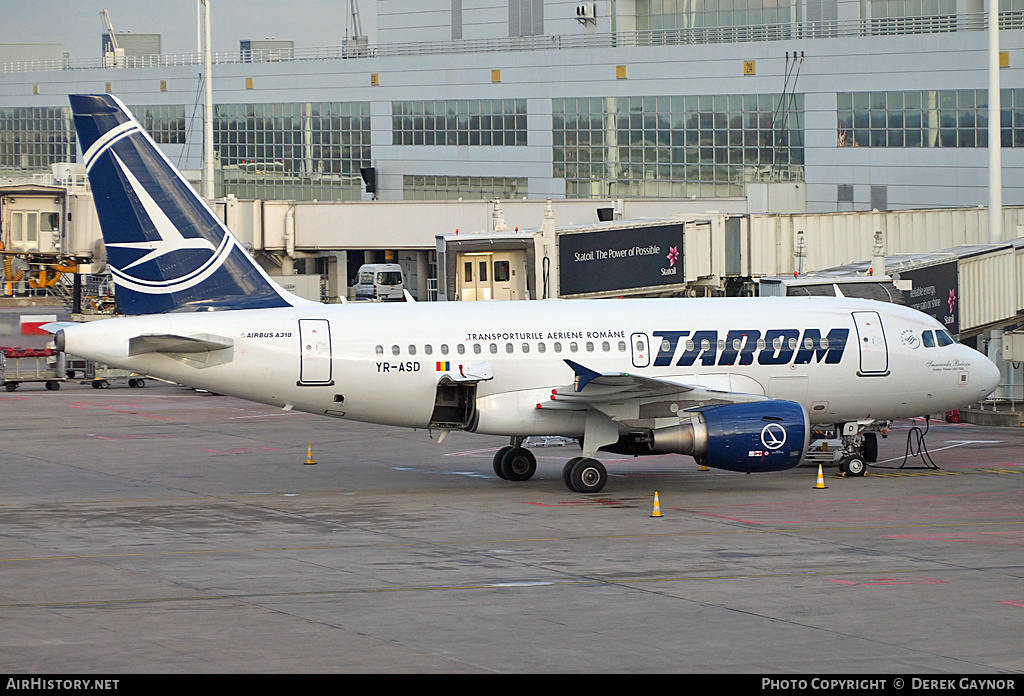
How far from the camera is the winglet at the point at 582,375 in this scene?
29.2m

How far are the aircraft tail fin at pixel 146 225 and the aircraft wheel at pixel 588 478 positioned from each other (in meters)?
8.33

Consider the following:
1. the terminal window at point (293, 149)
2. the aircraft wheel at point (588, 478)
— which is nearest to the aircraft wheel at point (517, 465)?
the aircraft wheel at point (588, 478)

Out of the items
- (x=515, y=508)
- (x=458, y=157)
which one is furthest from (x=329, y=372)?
(x=458, y=157)

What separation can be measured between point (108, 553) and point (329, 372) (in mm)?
7853

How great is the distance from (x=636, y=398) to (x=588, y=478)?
2142mm

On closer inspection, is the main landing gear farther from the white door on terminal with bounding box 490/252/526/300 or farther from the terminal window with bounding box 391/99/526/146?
the terminal window with bounding box 391/99/526/146

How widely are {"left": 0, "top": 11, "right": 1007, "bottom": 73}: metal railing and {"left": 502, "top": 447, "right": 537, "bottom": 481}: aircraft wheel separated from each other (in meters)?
55.0

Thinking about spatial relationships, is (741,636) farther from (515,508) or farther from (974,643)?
(515,508)

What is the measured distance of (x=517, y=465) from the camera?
3331cm

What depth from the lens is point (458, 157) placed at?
99.2 m

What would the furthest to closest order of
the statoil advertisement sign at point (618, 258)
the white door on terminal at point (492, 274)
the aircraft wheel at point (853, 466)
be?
the statoil advertisement sign at point (618, 258), the white door on terminal at point (492, 274), the aircraft wheel at point (853, 466)

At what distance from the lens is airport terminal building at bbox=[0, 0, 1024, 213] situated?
A: 77625mm

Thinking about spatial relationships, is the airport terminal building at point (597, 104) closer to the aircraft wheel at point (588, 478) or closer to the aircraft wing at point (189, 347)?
the aircraft wheel at point (588, 478)

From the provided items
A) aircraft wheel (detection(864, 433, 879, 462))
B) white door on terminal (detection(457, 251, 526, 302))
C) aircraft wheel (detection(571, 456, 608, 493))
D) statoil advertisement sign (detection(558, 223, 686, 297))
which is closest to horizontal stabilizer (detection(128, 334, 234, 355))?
aircraft wheel (detection(571, 456, 608, 493))
